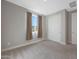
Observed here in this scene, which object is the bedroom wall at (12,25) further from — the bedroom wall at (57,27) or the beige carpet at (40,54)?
the bedroom wall at (57,27)

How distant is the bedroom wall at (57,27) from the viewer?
5.79 m

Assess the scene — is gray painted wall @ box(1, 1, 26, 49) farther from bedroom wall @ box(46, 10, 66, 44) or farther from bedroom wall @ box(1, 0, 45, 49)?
bedroom wall @ box(46, 10, 66, 44)

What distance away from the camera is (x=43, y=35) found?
7.62 m

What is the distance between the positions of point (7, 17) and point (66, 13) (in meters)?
4.22

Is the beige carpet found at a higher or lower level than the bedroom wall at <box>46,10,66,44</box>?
lower

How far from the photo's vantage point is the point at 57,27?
652 cm

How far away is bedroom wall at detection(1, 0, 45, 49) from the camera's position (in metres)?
3.87

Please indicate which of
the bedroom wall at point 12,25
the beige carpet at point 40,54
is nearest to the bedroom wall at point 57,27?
the beige carpet at point 40,54

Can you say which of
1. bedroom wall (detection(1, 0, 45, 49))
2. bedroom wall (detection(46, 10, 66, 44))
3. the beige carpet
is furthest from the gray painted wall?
bedroom wall (detection(46, 10, 66, 44))

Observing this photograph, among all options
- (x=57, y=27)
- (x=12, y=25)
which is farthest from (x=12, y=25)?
(x=57, y=27)

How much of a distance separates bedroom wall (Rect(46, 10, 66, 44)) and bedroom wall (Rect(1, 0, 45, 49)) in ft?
8.81

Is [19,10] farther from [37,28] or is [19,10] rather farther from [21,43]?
[37,28]

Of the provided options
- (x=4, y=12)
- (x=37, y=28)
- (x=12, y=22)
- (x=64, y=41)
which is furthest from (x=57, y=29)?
(x=4, y=12)

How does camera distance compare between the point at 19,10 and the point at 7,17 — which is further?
the point at 19,10
